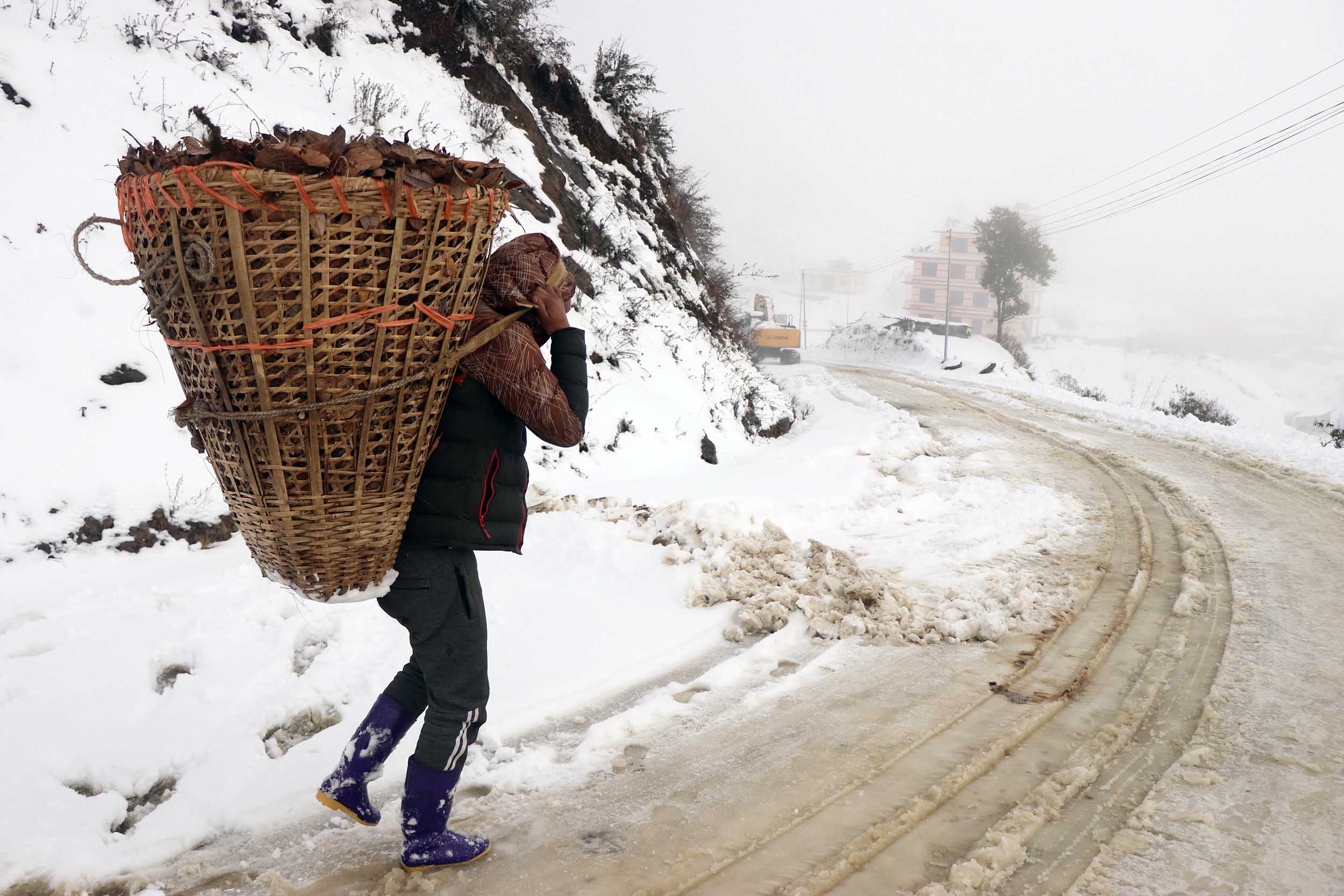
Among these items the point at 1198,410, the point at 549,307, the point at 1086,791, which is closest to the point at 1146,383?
the point at 1198,410

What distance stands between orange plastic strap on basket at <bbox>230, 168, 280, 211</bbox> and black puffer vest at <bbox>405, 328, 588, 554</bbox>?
574 mm

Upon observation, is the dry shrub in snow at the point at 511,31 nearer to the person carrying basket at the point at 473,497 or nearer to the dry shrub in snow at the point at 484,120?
the dry shrub in snow at the point at 484,120

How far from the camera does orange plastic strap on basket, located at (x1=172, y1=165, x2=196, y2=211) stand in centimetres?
140

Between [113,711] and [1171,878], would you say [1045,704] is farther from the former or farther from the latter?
[113,711]

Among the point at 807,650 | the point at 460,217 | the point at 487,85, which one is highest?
the point at 487,85

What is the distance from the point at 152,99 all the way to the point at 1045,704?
7.05 m

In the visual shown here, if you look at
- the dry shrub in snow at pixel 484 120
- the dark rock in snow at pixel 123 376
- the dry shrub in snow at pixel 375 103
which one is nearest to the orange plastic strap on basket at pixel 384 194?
the dark rock in snow at pixel 123 376

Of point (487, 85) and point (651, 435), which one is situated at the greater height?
point (487, 85)

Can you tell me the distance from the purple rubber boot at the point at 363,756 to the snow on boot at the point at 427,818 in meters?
0.16

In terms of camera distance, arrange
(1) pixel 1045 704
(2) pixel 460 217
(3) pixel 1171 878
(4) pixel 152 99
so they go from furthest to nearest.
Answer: (4) pixel 152 99
(1) pixel 1045 704
(3) pixel 1171 878
(2) pixel 460 217

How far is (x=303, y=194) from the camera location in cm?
140

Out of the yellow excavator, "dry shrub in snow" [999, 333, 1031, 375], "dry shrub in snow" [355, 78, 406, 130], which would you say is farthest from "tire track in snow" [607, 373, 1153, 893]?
"dry shrub in snow" [999, 333, 1031, 375]

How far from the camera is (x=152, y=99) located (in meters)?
5.87

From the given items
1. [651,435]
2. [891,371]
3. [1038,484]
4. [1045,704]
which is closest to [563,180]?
[651,435]
